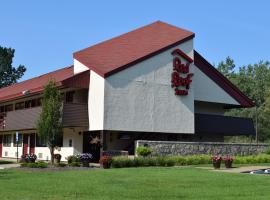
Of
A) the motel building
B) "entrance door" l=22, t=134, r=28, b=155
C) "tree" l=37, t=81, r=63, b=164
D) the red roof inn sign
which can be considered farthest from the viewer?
"entrance door" l=22, t=134, r=28, b=155

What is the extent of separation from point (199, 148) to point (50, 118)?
37.2 feet

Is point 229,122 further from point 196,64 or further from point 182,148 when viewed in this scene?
point 182,148

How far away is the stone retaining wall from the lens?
34188mm

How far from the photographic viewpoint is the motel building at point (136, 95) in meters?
35.1

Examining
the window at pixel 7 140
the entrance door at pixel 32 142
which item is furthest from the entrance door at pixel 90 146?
the window at pixel 7 140

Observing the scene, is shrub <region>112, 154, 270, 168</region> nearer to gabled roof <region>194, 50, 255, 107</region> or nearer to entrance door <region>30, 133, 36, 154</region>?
gabled roof <region>194, 50, 255, 107</region>

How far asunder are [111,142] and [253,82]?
65.4m

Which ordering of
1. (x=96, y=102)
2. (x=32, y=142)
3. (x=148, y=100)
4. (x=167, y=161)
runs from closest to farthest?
(x=167, y=161) < (x=96, y=102) < (x=148, y=100) < (x=32, y=142)

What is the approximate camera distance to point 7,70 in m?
94.1

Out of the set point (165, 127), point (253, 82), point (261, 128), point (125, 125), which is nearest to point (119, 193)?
point (125, 125)

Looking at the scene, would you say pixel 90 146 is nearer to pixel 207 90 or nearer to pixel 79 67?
pixel 79 67

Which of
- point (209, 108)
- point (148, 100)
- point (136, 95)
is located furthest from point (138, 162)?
point (209, 108)

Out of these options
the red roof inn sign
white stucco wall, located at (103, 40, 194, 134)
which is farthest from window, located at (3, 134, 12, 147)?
the red roof inn sign

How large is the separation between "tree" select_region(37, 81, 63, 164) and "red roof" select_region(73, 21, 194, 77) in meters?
3.77
